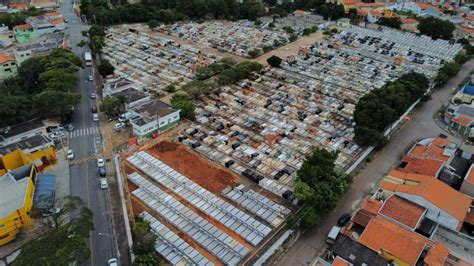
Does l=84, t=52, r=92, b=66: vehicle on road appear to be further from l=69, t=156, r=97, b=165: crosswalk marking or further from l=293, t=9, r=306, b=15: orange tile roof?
l=293, t=9, r=306, b=15: orange tile roof

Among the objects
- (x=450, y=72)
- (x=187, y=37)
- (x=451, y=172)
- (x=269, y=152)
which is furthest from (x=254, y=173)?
(x=187, y=37)

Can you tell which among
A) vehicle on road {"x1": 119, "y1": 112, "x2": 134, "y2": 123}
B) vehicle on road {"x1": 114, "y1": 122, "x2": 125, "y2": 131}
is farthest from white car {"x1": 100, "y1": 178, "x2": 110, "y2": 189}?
vehicle on road {"x1": 119, "y1": 112, "x2": 134, "y2": 123}

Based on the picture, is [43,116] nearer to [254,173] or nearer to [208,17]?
[254,173]

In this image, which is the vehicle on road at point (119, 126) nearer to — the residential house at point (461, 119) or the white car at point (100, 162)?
the white car at point (100, 162)

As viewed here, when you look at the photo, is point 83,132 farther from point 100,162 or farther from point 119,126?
point 100,162

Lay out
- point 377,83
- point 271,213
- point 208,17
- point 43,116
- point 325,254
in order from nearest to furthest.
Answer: point 325,254, point 271,213, point 43,116, point 377,83, point 208,17

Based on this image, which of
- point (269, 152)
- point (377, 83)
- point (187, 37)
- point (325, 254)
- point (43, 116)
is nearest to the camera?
point (325, 254)
